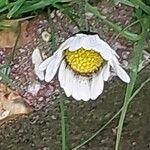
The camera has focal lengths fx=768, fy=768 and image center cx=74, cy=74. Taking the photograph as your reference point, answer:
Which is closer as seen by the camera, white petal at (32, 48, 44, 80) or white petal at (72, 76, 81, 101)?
white petal at (72, 76, 81, 101)

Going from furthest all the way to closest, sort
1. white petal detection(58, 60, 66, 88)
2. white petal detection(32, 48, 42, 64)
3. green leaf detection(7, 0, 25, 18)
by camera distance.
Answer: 1. white petal detection(32, 48, 42, 64)
2. green leaf detection(7, 0, 25, 18)
3. white petal detection(58, 60, 66, 88)

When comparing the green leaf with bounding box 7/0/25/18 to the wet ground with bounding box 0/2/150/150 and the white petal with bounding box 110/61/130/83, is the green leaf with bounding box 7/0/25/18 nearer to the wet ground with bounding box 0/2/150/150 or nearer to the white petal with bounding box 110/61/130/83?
the wet ground with bounding box 0/2/150/150

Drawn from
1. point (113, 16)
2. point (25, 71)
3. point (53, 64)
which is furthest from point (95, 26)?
point (53, 64)

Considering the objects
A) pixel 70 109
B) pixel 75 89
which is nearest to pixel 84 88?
pixel 75 89

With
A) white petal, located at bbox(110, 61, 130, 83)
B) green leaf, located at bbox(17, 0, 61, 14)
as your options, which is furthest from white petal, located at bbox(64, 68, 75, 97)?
green leaf, located at bbox(17, 0, 61, 14)

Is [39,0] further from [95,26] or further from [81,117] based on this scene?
[81,117]

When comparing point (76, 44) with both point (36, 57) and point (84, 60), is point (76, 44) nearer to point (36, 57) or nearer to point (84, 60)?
point (84, 60)
